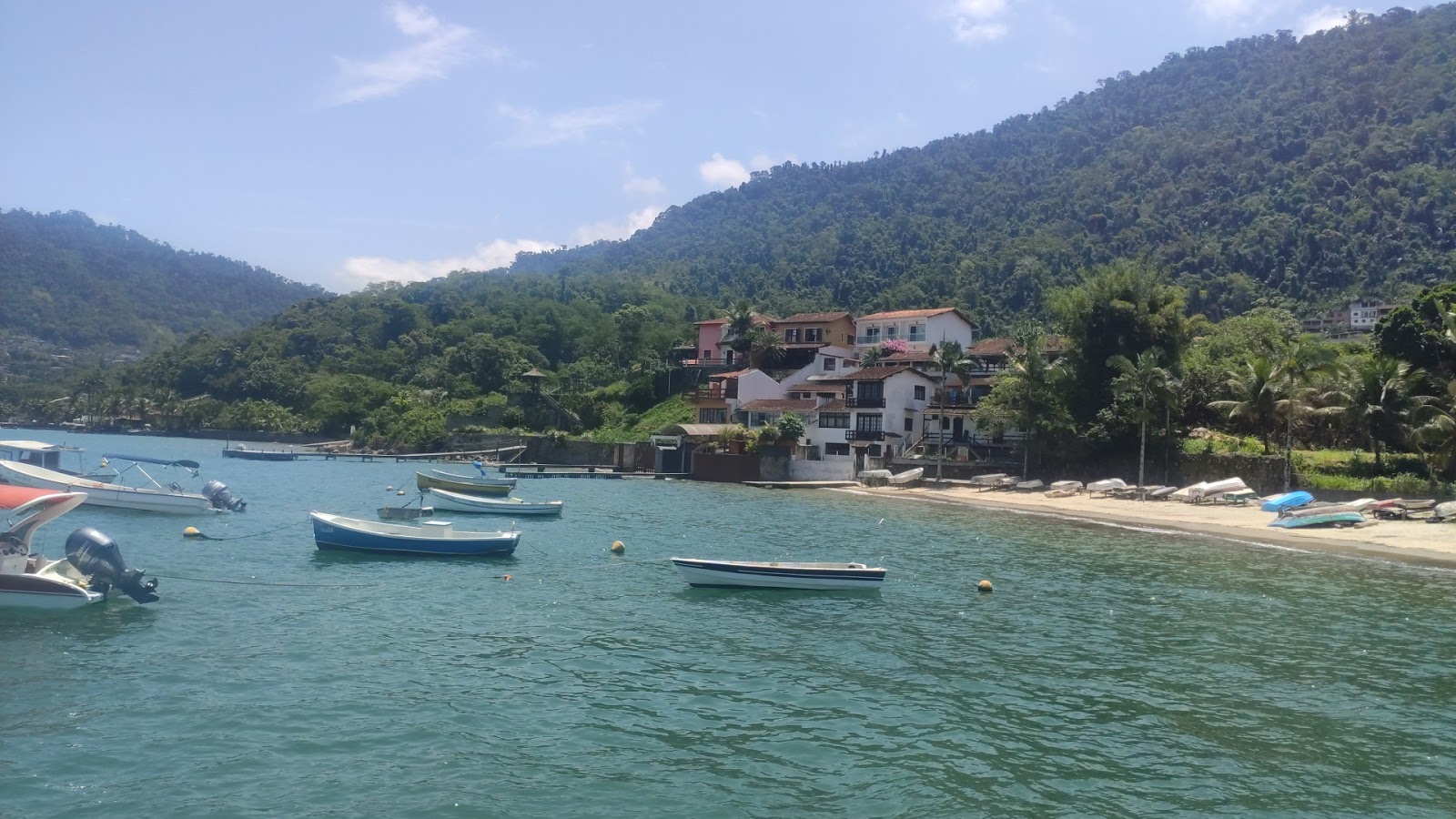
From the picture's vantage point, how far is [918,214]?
626 feet

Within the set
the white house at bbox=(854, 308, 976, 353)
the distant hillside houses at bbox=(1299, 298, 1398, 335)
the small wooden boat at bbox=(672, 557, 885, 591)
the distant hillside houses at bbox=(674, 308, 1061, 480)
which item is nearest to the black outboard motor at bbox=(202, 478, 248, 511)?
the small wooden boat at bbox=(672, 557, 885, 591)

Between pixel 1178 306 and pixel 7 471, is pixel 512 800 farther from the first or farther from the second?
pixel 1178 306

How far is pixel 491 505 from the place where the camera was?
156 feet

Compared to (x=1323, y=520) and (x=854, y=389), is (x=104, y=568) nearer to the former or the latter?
(x=1323, y=520)

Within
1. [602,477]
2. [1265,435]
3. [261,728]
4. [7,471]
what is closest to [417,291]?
[602,477]

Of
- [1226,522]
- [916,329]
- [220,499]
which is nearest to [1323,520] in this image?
[1226,522]

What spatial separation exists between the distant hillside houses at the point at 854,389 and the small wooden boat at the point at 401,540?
126 feet

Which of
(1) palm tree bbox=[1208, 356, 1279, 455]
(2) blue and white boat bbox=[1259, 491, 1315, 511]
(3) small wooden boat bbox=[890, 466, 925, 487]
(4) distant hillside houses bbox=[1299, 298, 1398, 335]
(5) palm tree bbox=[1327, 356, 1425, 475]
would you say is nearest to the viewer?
(2) blue and white boat bbox=[1259, 491, 1315, 511]

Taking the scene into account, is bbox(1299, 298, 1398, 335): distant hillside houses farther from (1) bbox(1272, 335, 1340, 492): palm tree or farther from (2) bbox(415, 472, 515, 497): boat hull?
(2) bbox(415, 472, 515, 497): boat hull

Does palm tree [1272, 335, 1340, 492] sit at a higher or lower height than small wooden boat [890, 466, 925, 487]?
higher

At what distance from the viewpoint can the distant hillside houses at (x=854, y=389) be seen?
71938mm

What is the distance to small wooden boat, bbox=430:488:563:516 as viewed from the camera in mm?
46500

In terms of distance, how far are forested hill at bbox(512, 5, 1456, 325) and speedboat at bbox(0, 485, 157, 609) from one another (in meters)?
117

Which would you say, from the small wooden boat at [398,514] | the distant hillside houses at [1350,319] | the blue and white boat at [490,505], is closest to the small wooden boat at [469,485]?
the blue and white boat at [490,505]
